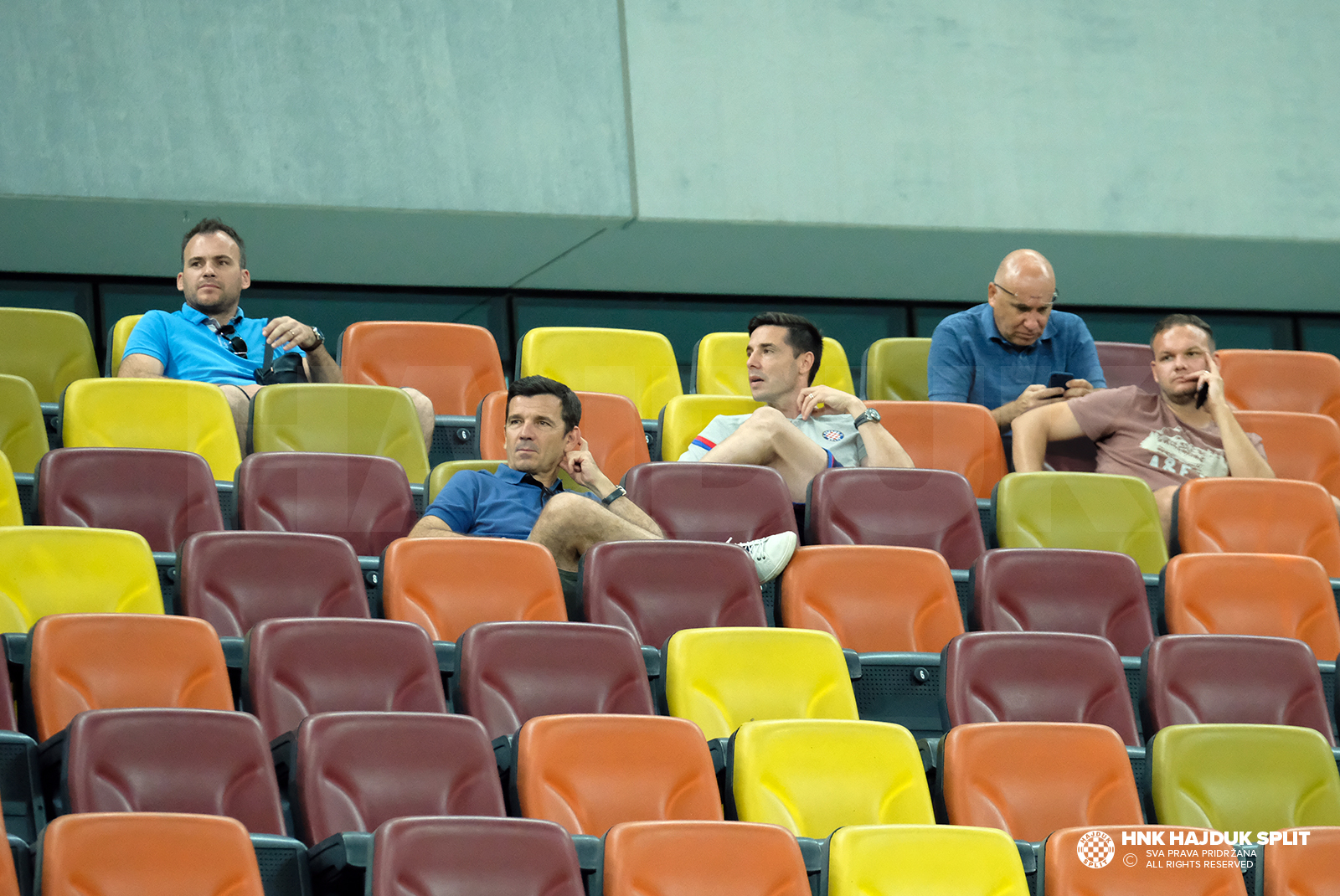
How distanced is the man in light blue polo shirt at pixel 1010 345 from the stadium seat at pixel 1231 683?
99cm

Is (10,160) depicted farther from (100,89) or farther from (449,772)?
(449,772)

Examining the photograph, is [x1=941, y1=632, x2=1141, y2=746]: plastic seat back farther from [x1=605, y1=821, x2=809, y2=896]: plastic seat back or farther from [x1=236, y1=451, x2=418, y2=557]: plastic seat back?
[x1=236, y1=451, x2=418, y2=557]: plastic seat back

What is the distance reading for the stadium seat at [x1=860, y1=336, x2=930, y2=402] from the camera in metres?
3.95

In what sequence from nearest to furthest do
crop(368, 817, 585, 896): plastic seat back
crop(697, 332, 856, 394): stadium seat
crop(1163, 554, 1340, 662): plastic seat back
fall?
crop(368, 817, 585, 896): plastic seat back < crop(1163, 554, 1340, 662): plastic seat back < crop(697, 332, 856, 394): stadium seat

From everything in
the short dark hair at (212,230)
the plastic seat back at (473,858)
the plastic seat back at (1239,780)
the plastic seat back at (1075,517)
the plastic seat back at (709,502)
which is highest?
the short dark hair at (212,230)

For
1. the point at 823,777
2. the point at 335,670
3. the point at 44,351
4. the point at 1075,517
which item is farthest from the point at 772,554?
the point at 44,351

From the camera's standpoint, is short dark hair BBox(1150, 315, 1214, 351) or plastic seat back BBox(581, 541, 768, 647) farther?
short dark hair BBox(1150, 315, 1214, 351)

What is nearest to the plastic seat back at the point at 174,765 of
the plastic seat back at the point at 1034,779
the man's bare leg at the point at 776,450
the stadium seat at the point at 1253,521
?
the plastic seat back at the point at 1034,779

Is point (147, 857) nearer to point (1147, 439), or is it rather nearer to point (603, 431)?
point (603, 431)

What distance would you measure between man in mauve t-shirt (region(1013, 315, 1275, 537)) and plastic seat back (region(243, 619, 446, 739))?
1.45 m

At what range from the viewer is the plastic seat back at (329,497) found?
2889mm

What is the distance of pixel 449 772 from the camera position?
7.09 feet

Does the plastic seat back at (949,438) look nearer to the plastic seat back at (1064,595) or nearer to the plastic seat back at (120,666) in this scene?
the plastic seat back at (1064,595)

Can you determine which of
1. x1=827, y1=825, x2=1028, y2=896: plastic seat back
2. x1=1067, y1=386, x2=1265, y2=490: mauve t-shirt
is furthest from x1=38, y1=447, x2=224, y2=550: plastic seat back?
x1=1067, y1=386, x2=1265, y2=490: mauve t-shirt
